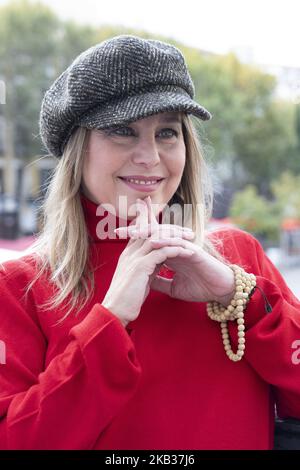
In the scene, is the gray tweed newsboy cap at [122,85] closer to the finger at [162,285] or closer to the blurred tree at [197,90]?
the finger at [162,285]

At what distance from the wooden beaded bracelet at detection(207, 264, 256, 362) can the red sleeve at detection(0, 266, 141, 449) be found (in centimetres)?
22

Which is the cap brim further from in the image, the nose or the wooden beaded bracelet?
the wooden beaded bracelet

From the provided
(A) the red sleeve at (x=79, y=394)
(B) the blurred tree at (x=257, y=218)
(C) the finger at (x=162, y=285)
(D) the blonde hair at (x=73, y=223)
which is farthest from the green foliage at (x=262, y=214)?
(A) the red sleeve at (x=79, y=394)

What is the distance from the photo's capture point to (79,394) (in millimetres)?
881

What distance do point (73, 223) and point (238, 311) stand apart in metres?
0.38

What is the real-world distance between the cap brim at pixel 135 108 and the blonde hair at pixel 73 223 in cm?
7

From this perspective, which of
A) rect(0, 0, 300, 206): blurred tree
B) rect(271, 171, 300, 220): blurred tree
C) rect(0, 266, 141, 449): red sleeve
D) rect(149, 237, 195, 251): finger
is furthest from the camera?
rect(0, 0, 300, 206): blurred tree

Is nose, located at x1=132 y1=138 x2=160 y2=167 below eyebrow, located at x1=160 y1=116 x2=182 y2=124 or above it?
below

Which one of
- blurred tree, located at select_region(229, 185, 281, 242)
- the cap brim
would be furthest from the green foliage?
the cap brim

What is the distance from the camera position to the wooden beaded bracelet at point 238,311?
1021 mm

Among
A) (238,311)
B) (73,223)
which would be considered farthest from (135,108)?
(238,311)

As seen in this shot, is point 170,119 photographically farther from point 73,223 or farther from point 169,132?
point 73,223

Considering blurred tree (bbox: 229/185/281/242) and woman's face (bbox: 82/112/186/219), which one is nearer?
woman's face (bbox: 82/112/186/219)

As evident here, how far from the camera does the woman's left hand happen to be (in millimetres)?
998
